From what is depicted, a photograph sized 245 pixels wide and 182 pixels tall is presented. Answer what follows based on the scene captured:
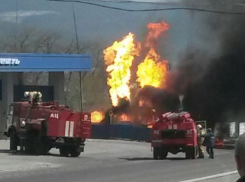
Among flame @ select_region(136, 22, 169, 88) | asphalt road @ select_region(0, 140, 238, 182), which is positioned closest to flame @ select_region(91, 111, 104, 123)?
flame @ select_region(136, 22, 169, 88)

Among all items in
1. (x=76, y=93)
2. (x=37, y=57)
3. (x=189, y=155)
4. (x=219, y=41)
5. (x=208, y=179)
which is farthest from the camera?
(x=76, y=93)

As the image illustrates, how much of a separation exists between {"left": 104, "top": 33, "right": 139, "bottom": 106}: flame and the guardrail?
909cm

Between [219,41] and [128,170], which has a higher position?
[219,41]

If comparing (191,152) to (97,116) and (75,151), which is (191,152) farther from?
(97,116)

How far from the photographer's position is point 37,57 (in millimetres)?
40281

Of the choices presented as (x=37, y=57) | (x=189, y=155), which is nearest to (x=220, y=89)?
(x=37, y=57)

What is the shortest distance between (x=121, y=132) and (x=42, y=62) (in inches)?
418

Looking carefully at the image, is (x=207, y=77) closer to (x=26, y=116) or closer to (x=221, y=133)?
(x=221, y=133)

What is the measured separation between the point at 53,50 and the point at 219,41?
3509 centimetres

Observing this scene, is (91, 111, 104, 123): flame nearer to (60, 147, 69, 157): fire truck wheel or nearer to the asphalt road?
(60, 147, 69, 157): fire truck wheel

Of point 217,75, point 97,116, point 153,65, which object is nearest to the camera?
point 153,65

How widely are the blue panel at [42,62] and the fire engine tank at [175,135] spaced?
13.1m

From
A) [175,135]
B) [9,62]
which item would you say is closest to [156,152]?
[175,135]

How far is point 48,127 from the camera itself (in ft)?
94.2
